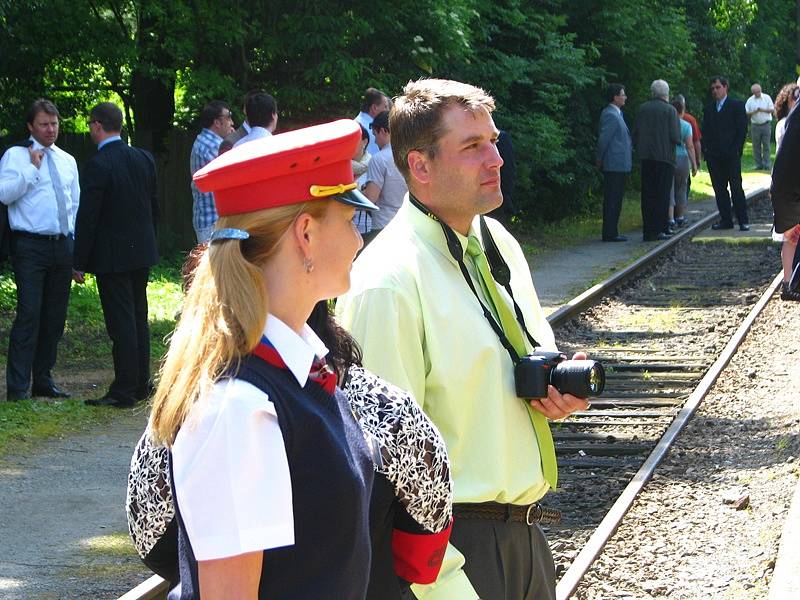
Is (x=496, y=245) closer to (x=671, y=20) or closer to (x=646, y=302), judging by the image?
(x=646, y=302)

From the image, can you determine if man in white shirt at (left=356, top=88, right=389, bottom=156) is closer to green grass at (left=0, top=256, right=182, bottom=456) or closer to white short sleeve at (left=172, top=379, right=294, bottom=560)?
green grass at (left=0, top=256, right=182, bottom=456)

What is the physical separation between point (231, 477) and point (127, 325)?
798cm

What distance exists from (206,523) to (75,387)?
925cm

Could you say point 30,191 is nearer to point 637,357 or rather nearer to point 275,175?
point 637,357

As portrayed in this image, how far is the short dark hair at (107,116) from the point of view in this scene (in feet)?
31.1

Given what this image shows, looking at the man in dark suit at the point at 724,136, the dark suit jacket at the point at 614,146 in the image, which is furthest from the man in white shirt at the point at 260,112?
the man in dark suit at the point at 724,136

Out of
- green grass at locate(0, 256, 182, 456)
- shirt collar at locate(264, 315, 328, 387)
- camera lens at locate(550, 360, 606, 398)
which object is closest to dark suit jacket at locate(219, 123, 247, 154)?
green grass at locate(0, 256, 182, 456)

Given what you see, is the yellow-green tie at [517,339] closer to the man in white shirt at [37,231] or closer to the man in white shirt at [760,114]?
the man in white shirt at [37,231]

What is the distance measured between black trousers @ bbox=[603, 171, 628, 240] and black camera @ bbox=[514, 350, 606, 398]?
57.7 feet

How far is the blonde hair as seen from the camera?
206cm

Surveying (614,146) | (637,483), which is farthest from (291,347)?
(614,146)

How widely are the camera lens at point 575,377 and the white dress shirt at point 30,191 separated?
7223mm

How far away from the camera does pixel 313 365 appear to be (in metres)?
2.25

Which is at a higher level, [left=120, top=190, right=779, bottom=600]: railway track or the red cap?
the red cap
